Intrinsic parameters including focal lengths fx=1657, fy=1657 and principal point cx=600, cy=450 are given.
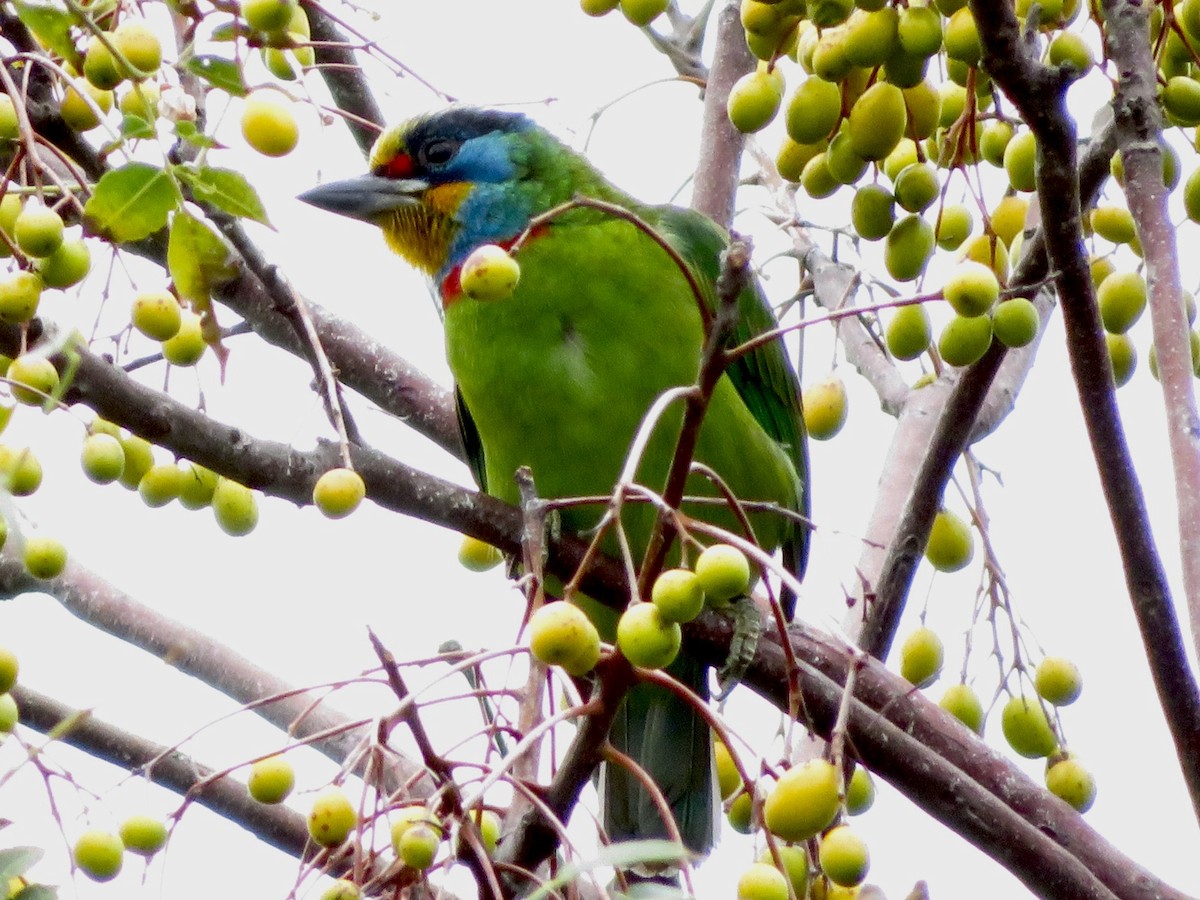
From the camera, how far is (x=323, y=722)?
2525mm

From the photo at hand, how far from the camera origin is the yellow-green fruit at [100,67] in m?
1.81

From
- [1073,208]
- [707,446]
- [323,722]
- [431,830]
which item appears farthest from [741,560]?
[707,446]

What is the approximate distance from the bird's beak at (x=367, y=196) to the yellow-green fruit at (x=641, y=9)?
118 centimetres

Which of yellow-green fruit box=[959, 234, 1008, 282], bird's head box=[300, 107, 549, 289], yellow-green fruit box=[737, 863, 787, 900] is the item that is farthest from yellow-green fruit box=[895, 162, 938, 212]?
bird's head box=[300, 107, 549, 289]

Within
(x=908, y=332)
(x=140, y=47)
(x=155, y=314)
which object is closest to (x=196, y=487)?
(x=155, y=314)

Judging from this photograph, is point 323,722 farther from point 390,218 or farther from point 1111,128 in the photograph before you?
point 1111,128

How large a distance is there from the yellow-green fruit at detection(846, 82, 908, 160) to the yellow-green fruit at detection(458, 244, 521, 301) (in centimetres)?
47

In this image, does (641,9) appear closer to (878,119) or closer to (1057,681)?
(878,119)

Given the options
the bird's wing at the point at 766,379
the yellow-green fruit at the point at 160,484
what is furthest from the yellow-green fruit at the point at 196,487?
the bird's wing at the point at 766,379

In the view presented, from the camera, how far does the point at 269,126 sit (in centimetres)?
189

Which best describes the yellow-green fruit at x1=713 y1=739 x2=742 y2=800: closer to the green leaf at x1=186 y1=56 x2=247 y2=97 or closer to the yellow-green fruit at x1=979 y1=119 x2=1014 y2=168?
the yellow-green fruit at x1=979 y1=119 x2=1014 y2=168

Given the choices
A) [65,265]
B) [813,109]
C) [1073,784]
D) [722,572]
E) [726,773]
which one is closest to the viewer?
[722,572]

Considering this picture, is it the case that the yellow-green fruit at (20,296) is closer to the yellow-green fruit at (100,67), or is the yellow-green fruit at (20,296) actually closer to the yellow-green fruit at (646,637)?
the yellow-green fruit at (100,67)

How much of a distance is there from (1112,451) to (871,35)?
1.73ft
